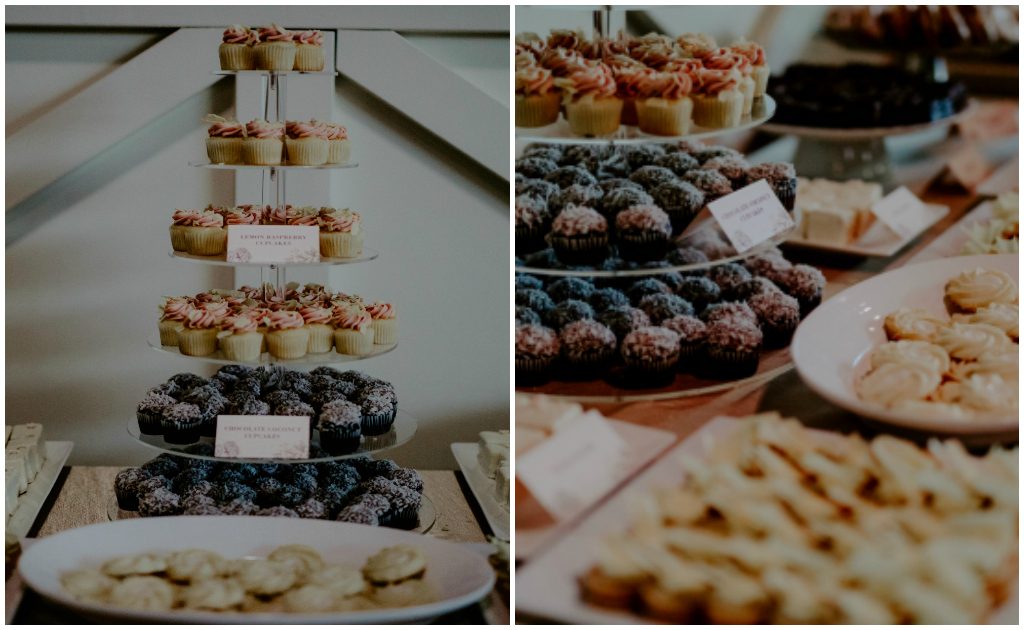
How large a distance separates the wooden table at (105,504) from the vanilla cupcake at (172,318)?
423 mm

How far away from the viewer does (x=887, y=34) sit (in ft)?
8.61

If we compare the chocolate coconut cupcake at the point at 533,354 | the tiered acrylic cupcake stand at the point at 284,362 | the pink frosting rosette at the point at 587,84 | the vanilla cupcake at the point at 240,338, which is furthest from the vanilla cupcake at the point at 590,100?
the vanilla cupcake at the point at 240,338

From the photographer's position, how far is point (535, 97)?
1885 mm

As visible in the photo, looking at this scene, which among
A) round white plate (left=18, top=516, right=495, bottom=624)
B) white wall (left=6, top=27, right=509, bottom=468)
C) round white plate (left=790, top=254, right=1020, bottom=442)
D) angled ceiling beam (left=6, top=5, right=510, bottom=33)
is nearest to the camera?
round white plate (left=790, top=254, right=1020, bottom=442)

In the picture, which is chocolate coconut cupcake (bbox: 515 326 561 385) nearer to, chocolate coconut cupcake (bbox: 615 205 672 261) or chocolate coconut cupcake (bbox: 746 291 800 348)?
chocolate coconut cupcake (bbox: 615 205 672 261)

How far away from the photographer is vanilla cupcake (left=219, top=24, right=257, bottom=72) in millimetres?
2369

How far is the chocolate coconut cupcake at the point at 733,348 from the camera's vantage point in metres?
1.97

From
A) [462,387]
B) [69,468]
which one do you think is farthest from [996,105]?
[69,468]

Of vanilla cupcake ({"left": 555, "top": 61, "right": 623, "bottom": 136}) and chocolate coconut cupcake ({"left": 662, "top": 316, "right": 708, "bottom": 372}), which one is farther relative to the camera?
chocolate coconut cupcake ({"left": 662, "top": 316, "right": 708, "bottom": 372})

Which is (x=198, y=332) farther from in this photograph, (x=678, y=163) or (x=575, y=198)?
(x=678, y=163)

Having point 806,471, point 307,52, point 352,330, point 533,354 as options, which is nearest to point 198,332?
point 352,330

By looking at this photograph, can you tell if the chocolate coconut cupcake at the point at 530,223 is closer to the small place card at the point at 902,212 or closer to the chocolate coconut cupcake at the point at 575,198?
the chocolate coconut cupcake at the point at 575,198

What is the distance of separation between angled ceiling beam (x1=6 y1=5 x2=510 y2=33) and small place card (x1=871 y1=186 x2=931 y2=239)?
1.16 metres

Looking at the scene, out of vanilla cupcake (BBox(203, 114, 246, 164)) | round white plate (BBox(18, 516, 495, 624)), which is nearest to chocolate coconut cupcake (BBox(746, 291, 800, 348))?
round white plate (BBox(18, 516, 495, 624))
